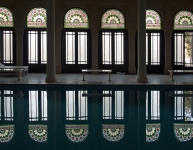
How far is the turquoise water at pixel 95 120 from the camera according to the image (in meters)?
5.63

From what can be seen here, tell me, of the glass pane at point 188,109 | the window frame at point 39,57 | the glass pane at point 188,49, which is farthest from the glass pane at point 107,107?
the glass pane at point 188,49

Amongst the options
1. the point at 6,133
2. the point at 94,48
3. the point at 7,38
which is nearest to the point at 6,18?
the point at 7,38

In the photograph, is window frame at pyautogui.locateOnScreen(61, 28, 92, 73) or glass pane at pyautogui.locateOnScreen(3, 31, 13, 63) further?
window frame at pyautogui.locateOnScreen(61, 28, 92, 73)

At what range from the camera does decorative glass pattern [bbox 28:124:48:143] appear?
586cm

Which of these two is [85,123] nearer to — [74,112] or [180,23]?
[74,112]

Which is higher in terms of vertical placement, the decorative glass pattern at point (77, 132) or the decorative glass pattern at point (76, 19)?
the decorative glass pattern at point (76, 19)

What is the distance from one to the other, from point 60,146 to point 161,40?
1503cm

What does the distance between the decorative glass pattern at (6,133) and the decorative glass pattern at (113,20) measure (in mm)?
13254

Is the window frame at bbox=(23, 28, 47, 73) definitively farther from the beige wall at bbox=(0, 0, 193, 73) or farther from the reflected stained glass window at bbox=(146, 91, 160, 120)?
the reflected stained glass window at bbox=(146, 91, 160, 120)

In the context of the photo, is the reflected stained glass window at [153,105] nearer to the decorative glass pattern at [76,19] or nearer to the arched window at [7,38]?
the decorative glass pattern at [76,19]

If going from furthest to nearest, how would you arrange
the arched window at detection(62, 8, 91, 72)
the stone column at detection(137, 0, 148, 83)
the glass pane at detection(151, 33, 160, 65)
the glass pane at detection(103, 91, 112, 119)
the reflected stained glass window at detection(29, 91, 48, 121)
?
the glass pane at detection(151, 33, 160, 65) < the arched window at detection(62, 8, 91, 72) < the stone column at detection(137, 0, 148, 83) < the glass pane at detection(103, 91, 112, 119) < the reflected stained glass window at detection(29, 91, 48, 121)

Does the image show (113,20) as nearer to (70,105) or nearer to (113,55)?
(113,55)

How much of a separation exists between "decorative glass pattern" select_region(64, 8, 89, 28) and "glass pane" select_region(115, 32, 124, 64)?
1937 millimetres

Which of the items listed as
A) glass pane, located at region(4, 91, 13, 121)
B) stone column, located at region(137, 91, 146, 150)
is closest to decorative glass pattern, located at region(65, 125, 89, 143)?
stone column, located at region(137, 91, 146, 150)
